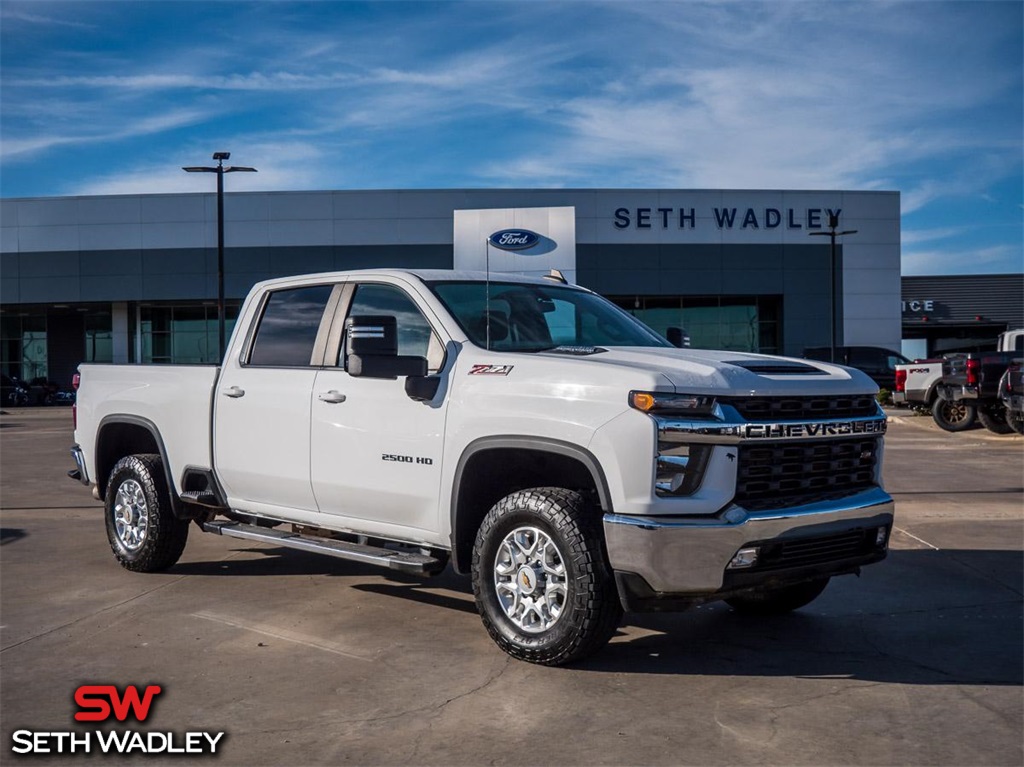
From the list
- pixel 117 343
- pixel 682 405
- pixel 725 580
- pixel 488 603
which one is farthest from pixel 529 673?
pixel 117 343

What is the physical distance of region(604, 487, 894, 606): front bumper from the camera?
15.1 ft

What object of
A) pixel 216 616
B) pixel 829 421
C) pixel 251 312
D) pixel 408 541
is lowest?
pixel 216 616

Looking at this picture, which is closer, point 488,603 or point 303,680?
point 303,680

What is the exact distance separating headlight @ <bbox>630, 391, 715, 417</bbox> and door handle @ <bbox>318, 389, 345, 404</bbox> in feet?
6.51

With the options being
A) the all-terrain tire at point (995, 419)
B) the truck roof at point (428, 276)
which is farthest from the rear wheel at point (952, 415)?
the truck roof at point (428, 276)

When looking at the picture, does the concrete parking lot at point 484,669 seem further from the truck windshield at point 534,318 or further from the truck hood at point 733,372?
the truck windshield at point 534,318

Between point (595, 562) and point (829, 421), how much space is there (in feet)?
4.51

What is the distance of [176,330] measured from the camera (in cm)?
4822

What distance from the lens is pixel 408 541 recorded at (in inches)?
228

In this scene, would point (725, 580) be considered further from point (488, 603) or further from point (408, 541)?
point (408, 541)

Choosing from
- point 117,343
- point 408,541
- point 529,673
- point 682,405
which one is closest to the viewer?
point 682,405

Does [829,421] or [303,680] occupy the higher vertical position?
[829,421]

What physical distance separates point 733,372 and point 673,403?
40 cm

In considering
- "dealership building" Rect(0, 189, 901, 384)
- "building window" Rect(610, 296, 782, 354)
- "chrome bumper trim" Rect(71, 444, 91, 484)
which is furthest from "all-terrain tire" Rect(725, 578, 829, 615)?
"building window" Rect(610, 296, 782, 354)
